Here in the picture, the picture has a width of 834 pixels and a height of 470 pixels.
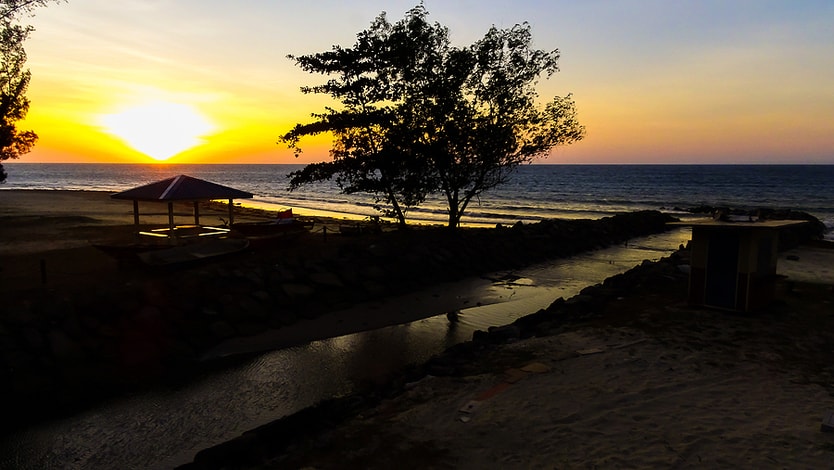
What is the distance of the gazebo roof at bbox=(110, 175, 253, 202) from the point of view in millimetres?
15000

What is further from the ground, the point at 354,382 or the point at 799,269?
the point at 799,269

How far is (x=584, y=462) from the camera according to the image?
19.1 ft

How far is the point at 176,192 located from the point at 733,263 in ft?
47.3

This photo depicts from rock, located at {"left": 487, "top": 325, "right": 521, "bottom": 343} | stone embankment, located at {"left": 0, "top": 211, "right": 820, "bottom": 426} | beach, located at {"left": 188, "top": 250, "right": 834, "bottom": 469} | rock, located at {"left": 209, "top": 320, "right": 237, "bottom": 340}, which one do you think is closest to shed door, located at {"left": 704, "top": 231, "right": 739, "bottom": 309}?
beach, located at {"left": 188, "top": 250, "right": 834, "bottom": 469}

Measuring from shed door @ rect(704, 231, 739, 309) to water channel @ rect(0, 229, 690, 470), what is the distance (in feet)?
14.3

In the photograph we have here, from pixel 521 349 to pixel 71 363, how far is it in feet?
28.2

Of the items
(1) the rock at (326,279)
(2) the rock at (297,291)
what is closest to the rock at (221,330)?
(2) the rock at (297,291)

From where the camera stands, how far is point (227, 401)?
9.03 metres

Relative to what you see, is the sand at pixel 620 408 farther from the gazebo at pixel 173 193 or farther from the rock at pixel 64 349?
the gazebo at pixel 173 193

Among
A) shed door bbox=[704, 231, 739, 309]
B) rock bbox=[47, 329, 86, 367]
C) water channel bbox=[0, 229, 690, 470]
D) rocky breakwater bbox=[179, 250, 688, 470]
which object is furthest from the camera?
shed door bbox=[704, 231, 739, 309]

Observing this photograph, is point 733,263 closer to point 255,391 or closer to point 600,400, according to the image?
Answer: point 600,400

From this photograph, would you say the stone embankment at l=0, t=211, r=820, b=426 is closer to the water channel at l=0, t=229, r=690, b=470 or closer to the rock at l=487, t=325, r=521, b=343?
the water channel at l=0, t=229, r=690, b=470

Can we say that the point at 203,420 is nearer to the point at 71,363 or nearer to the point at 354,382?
the point at 354,382

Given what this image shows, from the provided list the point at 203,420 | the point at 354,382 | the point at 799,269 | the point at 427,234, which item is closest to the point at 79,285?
the point at 203,420
